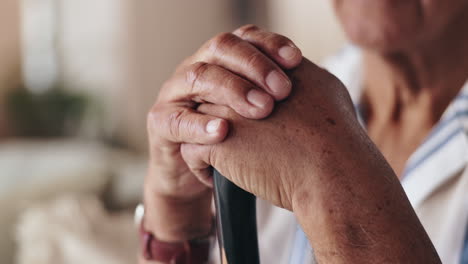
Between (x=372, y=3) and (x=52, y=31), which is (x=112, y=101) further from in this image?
(x=372, y=3)

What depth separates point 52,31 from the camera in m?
3.48

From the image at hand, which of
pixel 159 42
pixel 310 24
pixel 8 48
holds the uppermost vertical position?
pixel 310 24

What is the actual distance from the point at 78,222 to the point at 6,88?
7.49ft

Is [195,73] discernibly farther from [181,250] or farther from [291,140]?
[181,250]

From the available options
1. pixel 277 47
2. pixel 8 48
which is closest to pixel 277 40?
pixel 277 47

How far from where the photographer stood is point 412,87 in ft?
2.87

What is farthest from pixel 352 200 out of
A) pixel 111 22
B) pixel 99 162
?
pixel 111 22

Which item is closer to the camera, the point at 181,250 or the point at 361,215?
the point at 361,215

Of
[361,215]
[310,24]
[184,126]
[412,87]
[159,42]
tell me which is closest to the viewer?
[361,215]

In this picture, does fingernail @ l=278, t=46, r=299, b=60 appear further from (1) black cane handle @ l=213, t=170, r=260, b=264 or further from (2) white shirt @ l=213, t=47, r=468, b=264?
(2) white shirt @ l=213, t=47, r=468, b=264

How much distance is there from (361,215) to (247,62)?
0.48 feet

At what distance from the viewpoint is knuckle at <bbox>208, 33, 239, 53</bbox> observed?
492 millimetres

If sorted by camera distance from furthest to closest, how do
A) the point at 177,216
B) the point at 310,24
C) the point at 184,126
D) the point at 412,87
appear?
the point at 310,24 < the point at 412,87 < the point at 177,216 < the point at 184,126

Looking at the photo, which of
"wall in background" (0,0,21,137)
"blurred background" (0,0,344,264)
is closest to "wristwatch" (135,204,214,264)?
"blurred background" (0,0,344,264)
